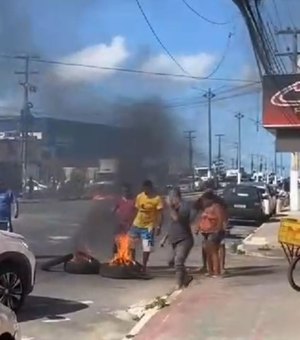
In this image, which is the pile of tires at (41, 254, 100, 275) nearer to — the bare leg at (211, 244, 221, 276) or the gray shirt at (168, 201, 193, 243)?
the gray shirt at (168, 201, 193, 243)

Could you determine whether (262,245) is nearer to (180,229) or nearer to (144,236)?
(144,236)

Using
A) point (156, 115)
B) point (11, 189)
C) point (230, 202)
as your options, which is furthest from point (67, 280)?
point (230, 202)

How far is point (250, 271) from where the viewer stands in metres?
14.8

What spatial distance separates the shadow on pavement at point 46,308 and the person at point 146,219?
2.95 m

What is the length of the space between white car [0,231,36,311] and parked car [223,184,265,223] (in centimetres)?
2046

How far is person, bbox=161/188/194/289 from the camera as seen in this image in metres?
12.3

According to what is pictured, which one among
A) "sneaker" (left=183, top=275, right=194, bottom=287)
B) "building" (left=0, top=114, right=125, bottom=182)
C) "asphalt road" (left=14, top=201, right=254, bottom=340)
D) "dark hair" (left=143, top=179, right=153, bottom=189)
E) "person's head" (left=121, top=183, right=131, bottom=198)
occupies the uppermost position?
"building" (left=0, top=114, right=125, bottom=182)

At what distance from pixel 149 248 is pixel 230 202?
1652 centimetres

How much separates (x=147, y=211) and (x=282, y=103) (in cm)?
872

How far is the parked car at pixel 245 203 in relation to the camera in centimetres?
3050

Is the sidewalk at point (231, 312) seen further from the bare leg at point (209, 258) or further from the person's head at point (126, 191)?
the person's head at point (126, 191)

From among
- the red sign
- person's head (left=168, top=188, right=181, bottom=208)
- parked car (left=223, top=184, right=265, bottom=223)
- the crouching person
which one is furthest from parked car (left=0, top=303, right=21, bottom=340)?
parked car (left=223, top=184, right=265, bottom=223)

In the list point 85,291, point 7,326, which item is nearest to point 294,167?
point 85,291

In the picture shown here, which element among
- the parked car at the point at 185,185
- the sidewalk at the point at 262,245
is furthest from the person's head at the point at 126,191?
the sidewalk at the point at 262,245
